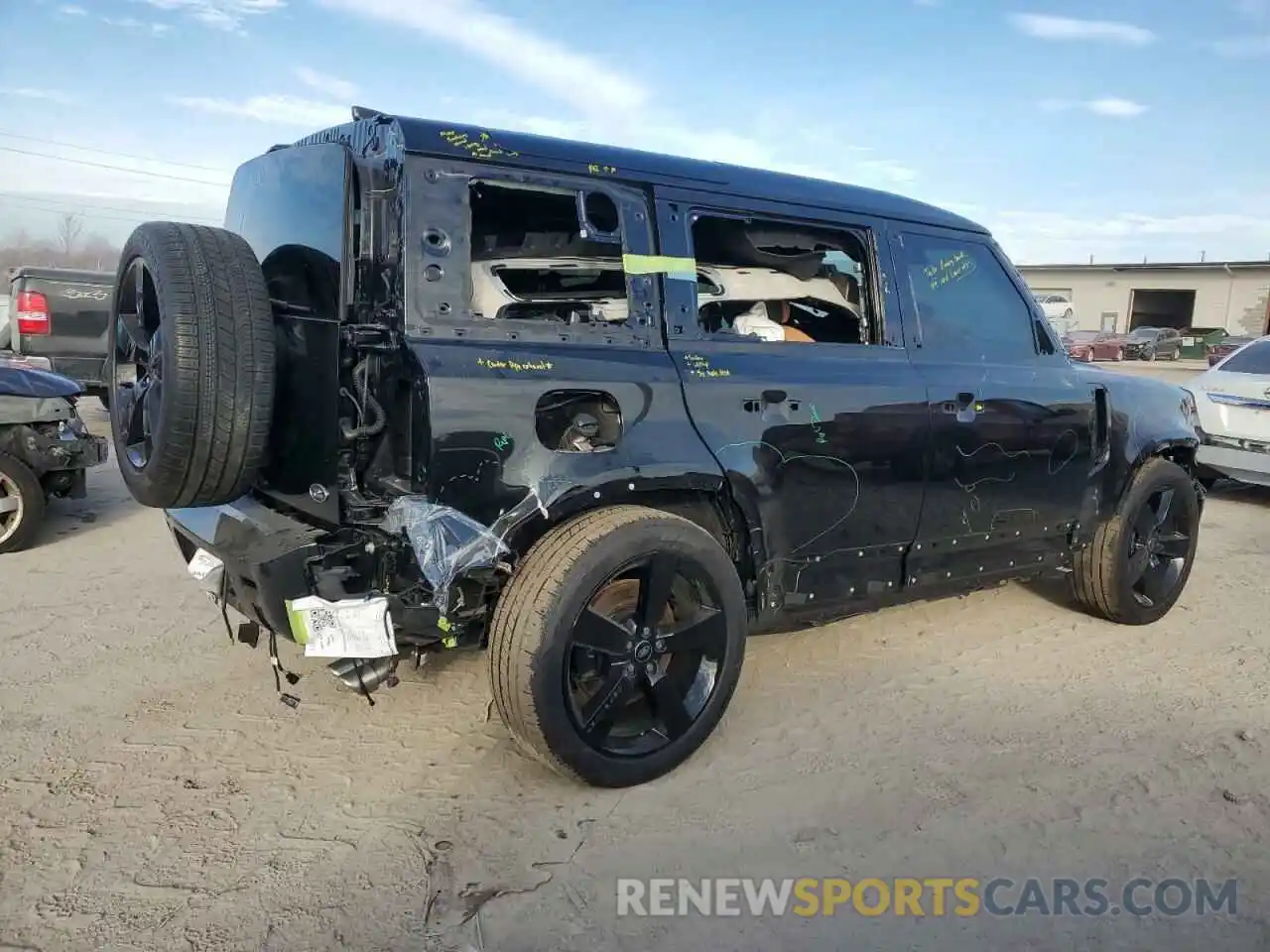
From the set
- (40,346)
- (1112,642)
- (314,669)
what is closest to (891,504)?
(1112,642)

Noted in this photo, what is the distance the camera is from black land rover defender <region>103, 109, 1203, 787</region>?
276 cm

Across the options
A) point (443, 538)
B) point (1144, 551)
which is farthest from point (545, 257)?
point (1144, 551)

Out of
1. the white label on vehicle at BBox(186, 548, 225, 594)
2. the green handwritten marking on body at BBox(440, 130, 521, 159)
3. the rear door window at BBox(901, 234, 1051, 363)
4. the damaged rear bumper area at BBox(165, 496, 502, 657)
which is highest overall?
the green handwritten marking on body at BBox(440, 130, 521, 159)

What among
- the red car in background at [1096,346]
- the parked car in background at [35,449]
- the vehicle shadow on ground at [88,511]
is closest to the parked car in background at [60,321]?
the vehicle shadow on ground at [88,511]

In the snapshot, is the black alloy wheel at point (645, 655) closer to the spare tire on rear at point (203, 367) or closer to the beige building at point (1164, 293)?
the spare tire on rear at point (203, 367)

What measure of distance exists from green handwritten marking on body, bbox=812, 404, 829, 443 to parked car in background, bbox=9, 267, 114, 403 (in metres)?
9.49

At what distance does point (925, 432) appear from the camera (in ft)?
12.5

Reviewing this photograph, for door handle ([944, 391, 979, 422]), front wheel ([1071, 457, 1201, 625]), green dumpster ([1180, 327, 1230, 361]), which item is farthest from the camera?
green dumpster ([1180, 327, 1230, 361])

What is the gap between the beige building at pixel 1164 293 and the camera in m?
39.2

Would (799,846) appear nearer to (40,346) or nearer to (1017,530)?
(1017,530)

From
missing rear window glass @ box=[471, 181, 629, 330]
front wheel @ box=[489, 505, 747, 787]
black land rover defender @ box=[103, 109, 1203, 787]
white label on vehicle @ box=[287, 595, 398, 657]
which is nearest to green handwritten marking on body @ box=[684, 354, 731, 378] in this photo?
black land rover defender @ box=[103, 109, 1203, 787]

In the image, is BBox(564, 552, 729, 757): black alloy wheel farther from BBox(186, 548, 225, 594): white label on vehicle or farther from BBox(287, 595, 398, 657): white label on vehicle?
BBox(186, 548, 225, 594): white label on vehicle

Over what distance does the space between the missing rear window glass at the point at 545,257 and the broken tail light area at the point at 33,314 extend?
30.5 ft

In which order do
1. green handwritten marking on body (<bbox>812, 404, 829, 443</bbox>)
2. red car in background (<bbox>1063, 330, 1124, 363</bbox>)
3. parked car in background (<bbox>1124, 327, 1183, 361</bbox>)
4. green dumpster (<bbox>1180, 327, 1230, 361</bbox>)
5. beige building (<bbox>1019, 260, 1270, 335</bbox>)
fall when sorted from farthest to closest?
beige building (<bbox>1019, 260, 1270, 335</bbox>)
green dumpster (<bbox>1180, 327, 1230, 361</bbox>)
parked car in background (<bbox>1124, 327, 1183, 361</bbox>)
red car in background (<bbox>1063, 330, 1124, 363</bbox>)
green handwritten marking on body (<bbox>812, 404, 829, 443</bbox>)
